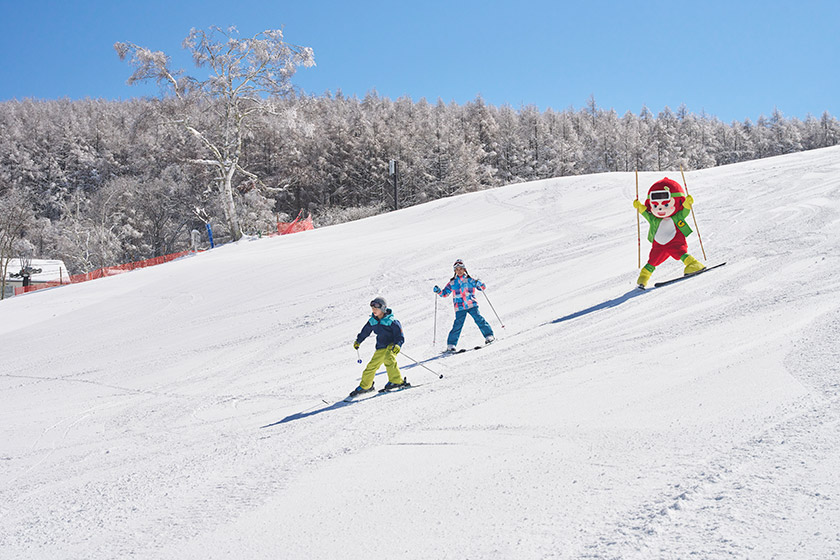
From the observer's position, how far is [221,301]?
1493 centimetres

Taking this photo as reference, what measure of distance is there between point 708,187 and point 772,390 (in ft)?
52.8

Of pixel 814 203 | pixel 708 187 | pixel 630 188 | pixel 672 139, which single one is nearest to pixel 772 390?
pixel 814 203

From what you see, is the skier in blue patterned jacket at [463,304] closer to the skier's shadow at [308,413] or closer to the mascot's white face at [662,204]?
the skier's shadow at [308,413]

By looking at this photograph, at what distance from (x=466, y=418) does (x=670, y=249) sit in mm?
7211

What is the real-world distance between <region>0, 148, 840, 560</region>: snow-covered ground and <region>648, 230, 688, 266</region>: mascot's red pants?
24.7 inches

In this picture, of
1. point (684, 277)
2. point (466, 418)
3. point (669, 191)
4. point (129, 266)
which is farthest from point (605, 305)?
point (129, 266)

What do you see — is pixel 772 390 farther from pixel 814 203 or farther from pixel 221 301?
pixel 221 301

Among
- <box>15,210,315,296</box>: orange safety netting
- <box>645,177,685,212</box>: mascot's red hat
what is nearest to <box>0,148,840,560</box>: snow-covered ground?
<box>645,177,685,212</box>: mascot's red hat

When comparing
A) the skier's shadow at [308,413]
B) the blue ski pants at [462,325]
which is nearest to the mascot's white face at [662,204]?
the blue ski pants at [462,325]

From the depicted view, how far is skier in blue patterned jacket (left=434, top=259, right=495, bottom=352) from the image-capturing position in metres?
9.88

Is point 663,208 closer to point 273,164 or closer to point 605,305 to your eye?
point 605,305

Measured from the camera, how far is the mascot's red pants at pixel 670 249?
443 inches

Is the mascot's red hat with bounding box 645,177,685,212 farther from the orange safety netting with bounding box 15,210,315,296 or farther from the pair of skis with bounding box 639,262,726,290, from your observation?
the orange safety netting with bounding box 15,210,315,296

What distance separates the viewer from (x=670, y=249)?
37.1ft
